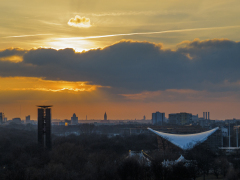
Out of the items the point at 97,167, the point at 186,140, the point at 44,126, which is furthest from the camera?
the point at 186,140

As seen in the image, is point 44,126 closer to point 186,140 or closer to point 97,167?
point 97,167

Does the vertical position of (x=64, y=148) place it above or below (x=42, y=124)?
below

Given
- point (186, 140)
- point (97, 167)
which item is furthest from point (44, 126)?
point (186, 140)

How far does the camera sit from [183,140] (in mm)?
80750

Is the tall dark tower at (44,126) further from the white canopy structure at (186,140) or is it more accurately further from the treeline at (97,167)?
the white canopy structure at (186,140)

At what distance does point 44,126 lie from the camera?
198 feet

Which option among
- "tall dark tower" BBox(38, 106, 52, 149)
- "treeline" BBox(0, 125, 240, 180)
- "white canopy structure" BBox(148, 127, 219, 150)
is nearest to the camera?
"treeline" BBox(0, 125, 240, 180)

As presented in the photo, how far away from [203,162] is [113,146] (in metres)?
35.9

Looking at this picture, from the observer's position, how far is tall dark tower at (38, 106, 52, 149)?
6028 centimetres

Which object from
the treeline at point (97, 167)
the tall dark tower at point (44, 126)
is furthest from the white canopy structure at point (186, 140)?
the tall dark tower at point (44, 126)

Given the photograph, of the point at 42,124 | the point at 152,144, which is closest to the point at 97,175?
the point at 42,124

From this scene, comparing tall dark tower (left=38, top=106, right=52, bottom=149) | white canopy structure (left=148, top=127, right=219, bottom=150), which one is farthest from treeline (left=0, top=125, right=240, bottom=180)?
white canopy structure (left=148, top=127, right=219, bottom=150)

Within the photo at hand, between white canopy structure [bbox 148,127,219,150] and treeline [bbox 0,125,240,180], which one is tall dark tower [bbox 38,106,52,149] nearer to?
treeline [bbox 0,125,240,180]

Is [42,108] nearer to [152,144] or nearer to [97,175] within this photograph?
[97,175]
